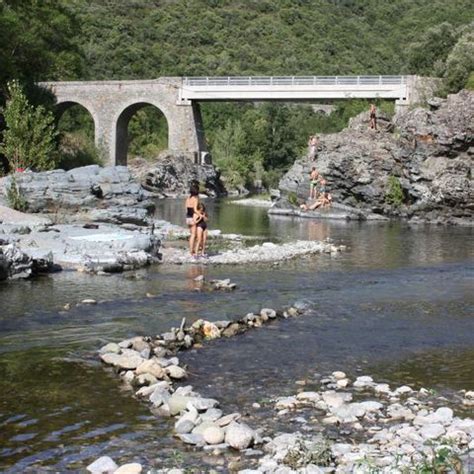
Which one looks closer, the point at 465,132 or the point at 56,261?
the point at 56,261

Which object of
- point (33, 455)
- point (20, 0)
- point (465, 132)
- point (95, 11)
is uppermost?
point (95, 11)

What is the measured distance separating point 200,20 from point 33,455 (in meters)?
111

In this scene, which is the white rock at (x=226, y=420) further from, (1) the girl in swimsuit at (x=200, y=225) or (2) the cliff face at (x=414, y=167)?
(2) the cliff face at (x=414, y=167)

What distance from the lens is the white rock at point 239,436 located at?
707 centimetres

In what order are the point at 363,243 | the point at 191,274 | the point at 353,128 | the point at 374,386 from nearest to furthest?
the point at 374,386 < the point at 191,274 < the point at 363,243 < the point at 353,128

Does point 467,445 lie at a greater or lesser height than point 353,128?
lesser

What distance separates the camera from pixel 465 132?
36.4 meters

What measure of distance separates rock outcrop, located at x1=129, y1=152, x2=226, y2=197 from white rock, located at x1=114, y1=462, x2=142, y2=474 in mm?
51361

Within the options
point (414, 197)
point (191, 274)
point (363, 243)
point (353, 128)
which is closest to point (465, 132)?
point (414, 197)

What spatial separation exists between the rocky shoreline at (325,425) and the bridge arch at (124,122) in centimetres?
5520

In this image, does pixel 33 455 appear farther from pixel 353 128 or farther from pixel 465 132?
pixel 353 128

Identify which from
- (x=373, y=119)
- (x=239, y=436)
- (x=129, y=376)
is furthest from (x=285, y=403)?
(x=373, y=119)

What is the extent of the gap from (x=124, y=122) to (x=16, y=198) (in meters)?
42.4

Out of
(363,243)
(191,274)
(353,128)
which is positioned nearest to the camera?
(191,274)
